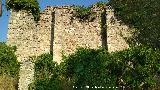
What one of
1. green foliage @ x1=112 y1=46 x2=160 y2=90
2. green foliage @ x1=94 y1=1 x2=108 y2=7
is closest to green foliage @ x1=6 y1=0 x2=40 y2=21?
green foliage @ x1=94 y1=1 x2=108 y2=7

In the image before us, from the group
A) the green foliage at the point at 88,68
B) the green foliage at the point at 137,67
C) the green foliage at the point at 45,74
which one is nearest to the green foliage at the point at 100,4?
the green foliage at the point at 88,68

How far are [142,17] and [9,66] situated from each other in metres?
7.34

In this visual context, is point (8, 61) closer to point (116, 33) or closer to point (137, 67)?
point (116, 33)

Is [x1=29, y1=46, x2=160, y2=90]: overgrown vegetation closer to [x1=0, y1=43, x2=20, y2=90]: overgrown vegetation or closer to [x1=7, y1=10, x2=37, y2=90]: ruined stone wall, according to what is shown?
[x1=0, y1=43, x2=20, y2=90]: overgrown vegetation

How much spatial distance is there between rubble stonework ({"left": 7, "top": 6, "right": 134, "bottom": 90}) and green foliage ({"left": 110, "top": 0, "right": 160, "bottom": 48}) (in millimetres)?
465

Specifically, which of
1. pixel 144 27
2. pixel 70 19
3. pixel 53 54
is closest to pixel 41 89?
pixel 53 54

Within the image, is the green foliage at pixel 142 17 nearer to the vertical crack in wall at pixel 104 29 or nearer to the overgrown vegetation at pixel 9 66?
the vertical crack in wall at pixel 104 29

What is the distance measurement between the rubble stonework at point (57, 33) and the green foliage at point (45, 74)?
76 centimetres

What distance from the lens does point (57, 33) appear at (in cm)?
2028

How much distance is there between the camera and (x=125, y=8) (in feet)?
66.3

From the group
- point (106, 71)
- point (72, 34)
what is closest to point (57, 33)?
point (72, 34)

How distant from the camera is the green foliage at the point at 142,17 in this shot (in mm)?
19375

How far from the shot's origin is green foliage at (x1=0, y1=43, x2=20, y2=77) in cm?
1870

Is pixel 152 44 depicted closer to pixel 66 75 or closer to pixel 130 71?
pixel 130 71
